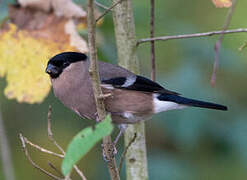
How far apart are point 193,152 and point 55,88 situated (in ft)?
4.38

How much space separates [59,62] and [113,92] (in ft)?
1.38

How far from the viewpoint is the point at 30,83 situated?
2.83 m

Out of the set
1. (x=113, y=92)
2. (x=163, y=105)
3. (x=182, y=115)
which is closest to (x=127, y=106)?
(x=113, y=92)

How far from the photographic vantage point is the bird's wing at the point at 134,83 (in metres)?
2.80

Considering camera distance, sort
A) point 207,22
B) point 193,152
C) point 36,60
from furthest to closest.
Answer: point 207,22
point 193,152
point 36,60

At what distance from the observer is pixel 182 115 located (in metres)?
3.33

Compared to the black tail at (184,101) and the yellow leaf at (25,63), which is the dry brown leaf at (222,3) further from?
the yellow leaf at (25,63)

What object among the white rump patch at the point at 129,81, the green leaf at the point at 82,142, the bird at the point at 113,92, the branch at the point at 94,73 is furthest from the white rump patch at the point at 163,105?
the green leaf at the point at 82,142

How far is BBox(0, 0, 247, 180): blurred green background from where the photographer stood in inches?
131

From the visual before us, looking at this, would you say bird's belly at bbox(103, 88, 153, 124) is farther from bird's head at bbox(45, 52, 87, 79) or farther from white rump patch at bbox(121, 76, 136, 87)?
bird's head at bbox(45, 52, 87, 79)

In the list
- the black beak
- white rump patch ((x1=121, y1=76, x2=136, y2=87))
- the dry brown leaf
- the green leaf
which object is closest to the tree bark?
white rump patch ((x1=121, y1=76, x2=136, y2=87))

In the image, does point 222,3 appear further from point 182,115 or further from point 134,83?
point 182,115

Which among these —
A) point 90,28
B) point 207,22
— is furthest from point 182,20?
point 90,28

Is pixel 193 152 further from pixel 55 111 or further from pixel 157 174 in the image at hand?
pixel 55 111
